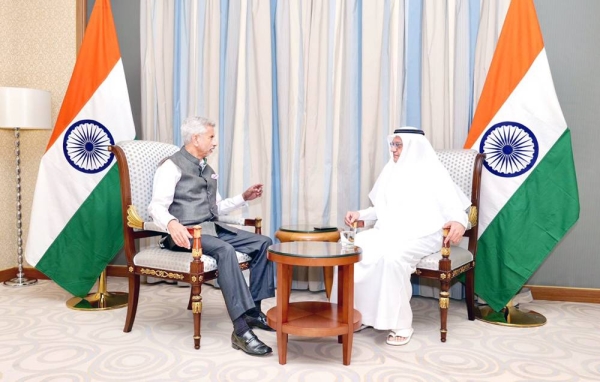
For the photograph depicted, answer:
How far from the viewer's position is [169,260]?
2746mm

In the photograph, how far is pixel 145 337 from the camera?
2.84 m

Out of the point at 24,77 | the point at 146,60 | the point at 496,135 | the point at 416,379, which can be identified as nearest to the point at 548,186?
the point at 496,135

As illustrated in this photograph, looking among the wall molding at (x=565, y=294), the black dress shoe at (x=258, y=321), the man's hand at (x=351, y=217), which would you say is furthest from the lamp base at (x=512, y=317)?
the black dress shoe at (x=258, y=321)

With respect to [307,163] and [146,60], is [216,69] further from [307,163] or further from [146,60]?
[307,163]

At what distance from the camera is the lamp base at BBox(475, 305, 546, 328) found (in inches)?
124

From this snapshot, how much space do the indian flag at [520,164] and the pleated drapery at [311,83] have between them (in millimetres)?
314

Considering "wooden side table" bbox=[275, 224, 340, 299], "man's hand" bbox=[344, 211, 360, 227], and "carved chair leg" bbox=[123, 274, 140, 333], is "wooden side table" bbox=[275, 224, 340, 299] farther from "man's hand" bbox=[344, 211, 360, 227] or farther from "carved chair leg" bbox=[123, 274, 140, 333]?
"carved chair leg" bbox=[123, 274, 140, 333]

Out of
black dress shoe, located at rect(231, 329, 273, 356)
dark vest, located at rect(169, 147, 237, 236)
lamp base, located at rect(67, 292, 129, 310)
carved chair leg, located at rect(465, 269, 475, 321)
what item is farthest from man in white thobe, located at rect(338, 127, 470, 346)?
lamp base, located at rect(67, 292, 129, 310)

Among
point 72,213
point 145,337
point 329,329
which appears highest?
point 72,213

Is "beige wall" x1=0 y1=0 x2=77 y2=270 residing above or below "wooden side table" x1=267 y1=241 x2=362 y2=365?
above

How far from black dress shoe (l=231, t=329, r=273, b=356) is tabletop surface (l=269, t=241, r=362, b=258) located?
0.50 meters

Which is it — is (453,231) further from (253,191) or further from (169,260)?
(169,260)

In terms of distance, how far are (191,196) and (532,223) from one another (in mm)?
2217

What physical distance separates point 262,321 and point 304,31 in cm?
224
